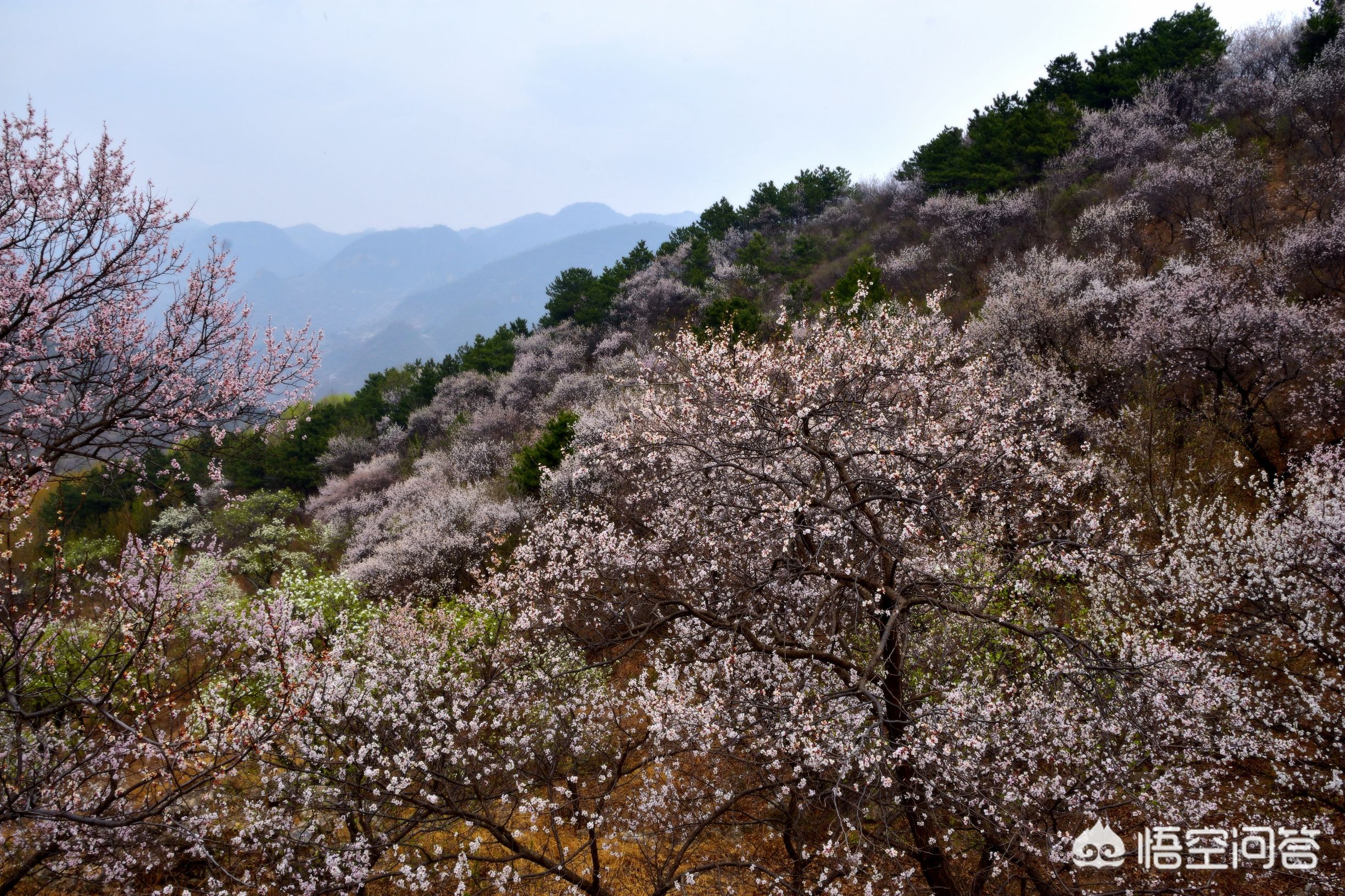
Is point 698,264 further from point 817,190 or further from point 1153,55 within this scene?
point 1153,55

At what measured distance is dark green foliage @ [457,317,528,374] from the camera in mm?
40156

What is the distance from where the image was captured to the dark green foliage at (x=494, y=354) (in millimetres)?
40156

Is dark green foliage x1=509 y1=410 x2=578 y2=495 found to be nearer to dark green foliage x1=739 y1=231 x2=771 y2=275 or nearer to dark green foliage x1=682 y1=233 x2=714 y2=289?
dark green foliage x1=682 y1=233 x2=714 y2=289

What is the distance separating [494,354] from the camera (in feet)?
134

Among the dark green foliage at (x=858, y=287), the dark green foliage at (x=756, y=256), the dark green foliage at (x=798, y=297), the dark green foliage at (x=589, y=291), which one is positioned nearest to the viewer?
the dark green foliage at (x=858, y=287)

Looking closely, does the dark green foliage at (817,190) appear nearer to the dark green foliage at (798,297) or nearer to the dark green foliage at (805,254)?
the dark green foliage at (805,254)

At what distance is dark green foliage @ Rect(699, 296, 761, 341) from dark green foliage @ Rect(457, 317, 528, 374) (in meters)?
18.7

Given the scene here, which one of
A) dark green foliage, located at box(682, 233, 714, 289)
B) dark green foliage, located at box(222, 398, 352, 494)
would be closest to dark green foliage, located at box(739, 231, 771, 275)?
dark green foliage, located at box(682, 233, 714, 289)

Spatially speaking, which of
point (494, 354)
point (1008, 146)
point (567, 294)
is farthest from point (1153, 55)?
point (494, 354)

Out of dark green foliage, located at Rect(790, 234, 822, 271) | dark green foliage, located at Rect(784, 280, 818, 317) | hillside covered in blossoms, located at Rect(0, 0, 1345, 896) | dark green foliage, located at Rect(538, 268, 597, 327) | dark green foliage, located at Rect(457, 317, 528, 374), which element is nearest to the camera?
hillside covered in blossoms, located at Rect(0, 0, 1345, 896)

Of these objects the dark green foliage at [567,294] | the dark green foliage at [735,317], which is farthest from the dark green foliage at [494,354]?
the dark green foliage at [735,317]

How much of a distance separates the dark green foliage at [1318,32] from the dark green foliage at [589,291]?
31897 mm

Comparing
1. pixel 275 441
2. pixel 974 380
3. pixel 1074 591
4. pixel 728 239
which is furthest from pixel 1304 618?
pixel 275 441

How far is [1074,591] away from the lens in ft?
32.9
